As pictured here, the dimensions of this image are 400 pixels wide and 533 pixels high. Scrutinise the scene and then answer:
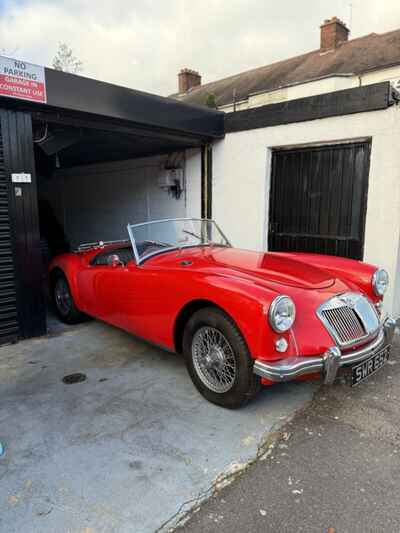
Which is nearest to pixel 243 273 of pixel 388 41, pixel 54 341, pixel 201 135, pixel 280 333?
pixel 280 333

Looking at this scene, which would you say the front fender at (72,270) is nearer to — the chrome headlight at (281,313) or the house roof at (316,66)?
the chrome headlight at (281,313)

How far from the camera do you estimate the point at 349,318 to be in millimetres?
2867

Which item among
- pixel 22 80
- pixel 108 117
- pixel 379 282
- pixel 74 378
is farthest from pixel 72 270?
pixel 379 282

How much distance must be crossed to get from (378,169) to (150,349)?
359 cm

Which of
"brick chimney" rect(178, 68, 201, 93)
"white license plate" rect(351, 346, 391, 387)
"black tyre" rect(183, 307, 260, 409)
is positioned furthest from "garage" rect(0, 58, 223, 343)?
"brick chimney" rect(178, 68, 201, 93)

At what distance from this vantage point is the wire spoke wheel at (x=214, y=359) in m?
2.82

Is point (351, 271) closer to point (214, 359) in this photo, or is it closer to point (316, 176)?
point (214, 359)

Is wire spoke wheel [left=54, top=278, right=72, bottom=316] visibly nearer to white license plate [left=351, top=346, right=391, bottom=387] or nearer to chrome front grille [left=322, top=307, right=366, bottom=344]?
chrome front grille [left=322, top=307, right=366, bottom=344]

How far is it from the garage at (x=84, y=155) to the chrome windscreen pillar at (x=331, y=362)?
3.38 metres

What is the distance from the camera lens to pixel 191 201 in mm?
7016

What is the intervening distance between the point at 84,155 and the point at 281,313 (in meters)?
7.12

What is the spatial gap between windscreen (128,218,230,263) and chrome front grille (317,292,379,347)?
171 cm

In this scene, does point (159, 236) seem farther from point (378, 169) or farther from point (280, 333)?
point (378, 169)

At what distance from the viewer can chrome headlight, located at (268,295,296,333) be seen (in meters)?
2.45
